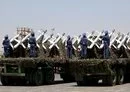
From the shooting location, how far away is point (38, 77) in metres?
25.7

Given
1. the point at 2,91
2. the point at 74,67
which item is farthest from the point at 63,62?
the point at 2,91

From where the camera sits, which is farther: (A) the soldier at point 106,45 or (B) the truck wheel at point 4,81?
(B) the truck wheel at point 4,81

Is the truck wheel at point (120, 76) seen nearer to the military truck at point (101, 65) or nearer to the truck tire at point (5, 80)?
the military truck at point (101, 65)

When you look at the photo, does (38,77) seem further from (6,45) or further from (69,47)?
(69,47)

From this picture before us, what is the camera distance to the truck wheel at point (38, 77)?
25.4 meters

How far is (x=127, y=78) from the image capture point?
93.7 feet

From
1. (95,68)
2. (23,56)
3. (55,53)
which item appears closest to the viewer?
(95,68)

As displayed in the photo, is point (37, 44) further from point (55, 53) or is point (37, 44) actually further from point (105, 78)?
point (105, 78)

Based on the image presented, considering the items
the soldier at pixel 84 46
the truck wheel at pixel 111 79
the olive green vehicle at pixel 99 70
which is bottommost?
the truck wheel at pixel 111 79

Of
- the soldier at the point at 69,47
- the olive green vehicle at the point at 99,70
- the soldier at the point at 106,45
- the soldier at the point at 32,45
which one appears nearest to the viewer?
the olive green vehicle at the point at 99,70

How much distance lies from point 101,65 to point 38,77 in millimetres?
3925

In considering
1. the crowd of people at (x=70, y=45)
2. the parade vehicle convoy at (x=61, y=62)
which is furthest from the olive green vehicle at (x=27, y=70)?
the crowd of people at (x=70, y=45)

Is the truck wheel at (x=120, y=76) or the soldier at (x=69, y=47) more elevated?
the soldier at (x=69, y=47)

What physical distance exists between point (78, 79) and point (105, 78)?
4.57 feet
